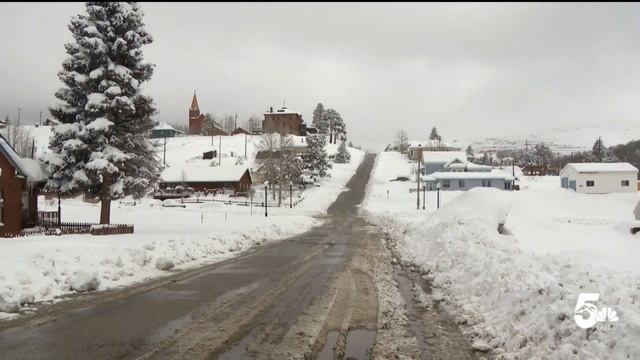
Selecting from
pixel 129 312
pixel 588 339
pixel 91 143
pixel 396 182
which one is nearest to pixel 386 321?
pixel 588 339

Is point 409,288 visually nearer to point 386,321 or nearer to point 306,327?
point 386,321

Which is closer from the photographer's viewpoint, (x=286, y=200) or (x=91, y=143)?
(x=91, y=143)

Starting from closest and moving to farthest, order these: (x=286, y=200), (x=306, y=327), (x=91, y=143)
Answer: (x=306, y=327) < (x=91, y=143) < (x=286, y=200)

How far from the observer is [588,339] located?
6355 mm

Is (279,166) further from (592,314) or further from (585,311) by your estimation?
(592,314)

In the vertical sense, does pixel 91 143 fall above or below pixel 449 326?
above

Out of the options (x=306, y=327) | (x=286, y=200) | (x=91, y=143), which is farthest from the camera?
(x=286, y=200)

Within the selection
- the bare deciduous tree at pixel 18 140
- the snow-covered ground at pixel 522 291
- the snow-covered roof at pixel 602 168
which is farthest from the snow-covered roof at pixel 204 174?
the snow-covered ground at pixel 522 291

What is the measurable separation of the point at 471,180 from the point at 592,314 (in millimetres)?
87337

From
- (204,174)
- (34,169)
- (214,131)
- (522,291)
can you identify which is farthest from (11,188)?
(214,131)

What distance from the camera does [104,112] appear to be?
94.8ft

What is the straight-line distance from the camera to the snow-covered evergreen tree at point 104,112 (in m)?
28.2

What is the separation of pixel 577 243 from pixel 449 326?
80.6ft

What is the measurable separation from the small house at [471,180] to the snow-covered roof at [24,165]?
233ft
